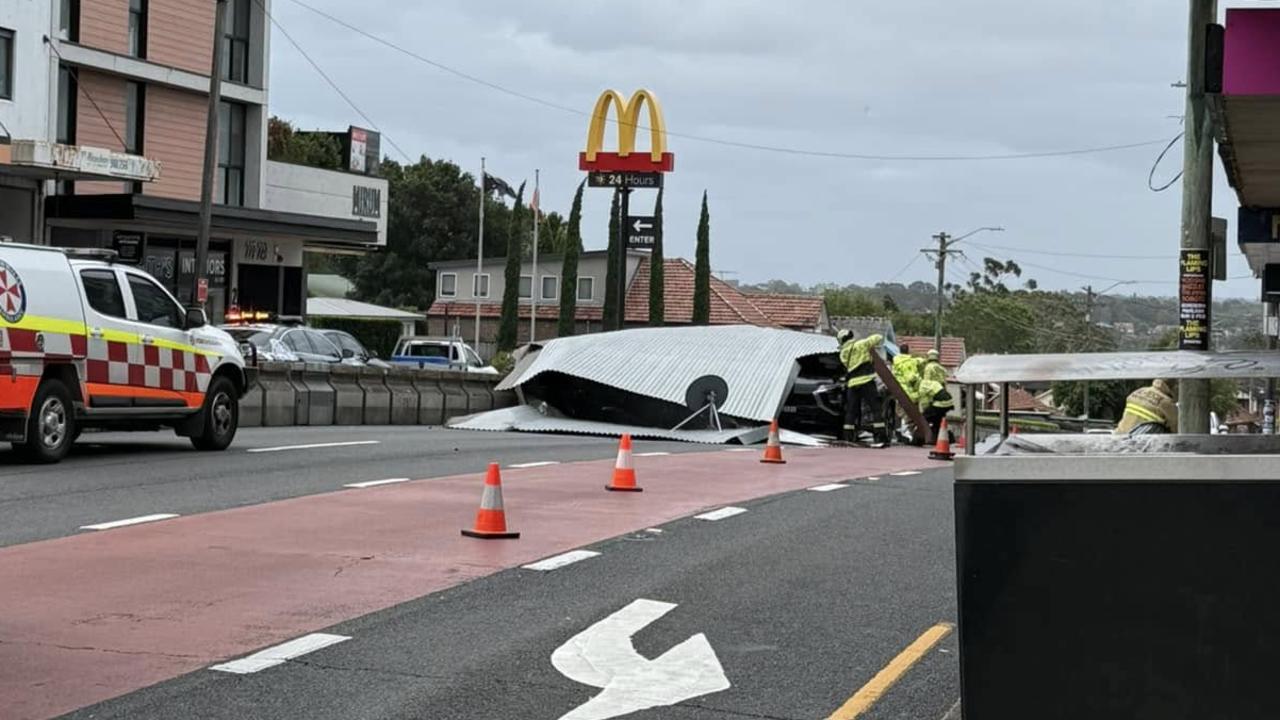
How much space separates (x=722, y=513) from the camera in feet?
45.1

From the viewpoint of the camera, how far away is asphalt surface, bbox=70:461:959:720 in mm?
6680

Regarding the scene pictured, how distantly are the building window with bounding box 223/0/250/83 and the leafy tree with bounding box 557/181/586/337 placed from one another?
91.8ft

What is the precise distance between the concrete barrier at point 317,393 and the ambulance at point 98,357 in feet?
25.8

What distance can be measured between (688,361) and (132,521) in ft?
58.6

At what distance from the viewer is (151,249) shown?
39.3m

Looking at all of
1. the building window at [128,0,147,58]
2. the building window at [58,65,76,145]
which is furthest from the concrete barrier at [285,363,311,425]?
the building window at [128,0,147,58]

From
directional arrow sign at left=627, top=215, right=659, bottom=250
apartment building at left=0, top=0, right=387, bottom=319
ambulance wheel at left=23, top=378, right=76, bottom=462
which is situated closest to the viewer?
ambulance wheel at left=23, top=378, right=76, bottom=462

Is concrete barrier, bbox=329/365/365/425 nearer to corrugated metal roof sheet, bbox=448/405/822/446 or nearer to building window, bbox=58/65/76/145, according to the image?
corrugated metal roof sheet, bbox=448/405/822/446

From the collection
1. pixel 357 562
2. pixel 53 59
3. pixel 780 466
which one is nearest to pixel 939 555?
pixel 357 562

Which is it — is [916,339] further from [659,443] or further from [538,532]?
[538,532]

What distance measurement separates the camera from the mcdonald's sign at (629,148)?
49.9 metres

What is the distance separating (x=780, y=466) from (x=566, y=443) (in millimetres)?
5020

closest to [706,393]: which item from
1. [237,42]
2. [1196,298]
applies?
[1196,298]

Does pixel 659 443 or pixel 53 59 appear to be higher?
pixel 53 59
